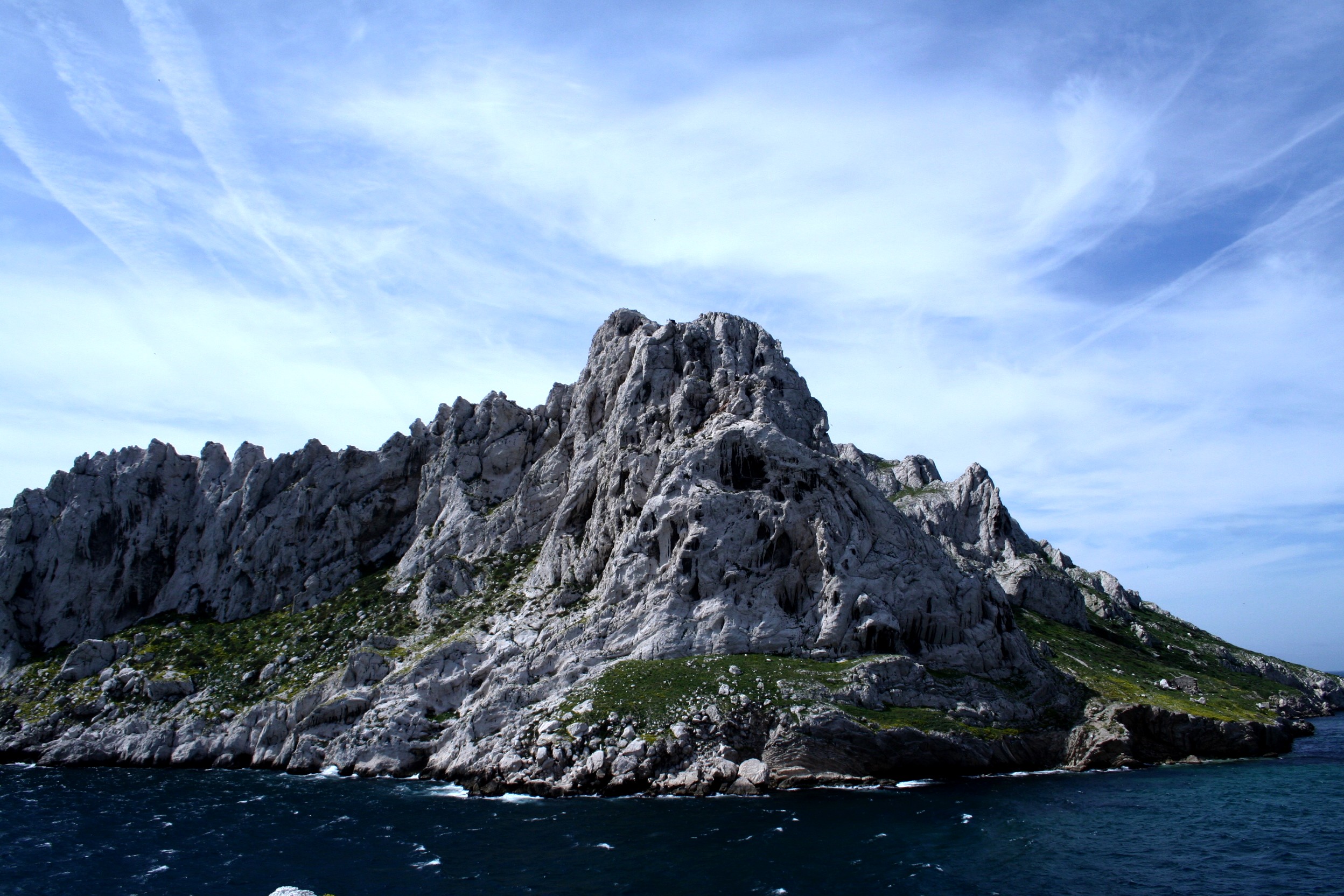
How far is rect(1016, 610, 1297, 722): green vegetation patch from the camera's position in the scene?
97.2 meters

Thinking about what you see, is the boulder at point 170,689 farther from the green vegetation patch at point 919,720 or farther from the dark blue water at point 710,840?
the green vegetation patch at point 919,720

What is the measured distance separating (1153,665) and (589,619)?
300 ft

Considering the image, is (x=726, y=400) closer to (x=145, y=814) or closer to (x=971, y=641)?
(x=971, y=641)

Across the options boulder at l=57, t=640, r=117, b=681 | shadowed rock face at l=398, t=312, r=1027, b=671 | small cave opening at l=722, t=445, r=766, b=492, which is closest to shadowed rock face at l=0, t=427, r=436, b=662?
boulder at l=57, t=640, r=117, b=681

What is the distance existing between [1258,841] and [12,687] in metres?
143

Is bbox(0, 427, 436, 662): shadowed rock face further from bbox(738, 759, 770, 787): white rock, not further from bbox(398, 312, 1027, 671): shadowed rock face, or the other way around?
bbox(738, 759, 770, 787): white rock

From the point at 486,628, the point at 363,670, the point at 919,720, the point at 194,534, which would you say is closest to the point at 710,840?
the point at 919,720

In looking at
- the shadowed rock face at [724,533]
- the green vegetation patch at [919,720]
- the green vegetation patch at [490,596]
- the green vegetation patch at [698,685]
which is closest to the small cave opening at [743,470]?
the shadowed rock face at [724,533]

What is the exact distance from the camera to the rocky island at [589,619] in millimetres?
74188

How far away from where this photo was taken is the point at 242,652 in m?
109

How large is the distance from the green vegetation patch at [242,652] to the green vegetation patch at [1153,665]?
→ 287 feet

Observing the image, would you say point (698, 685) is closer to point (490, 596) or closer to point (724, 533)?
point (724, 533)

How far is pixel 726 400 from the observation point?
105 meters

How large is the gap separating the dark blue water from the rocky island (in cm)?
643
